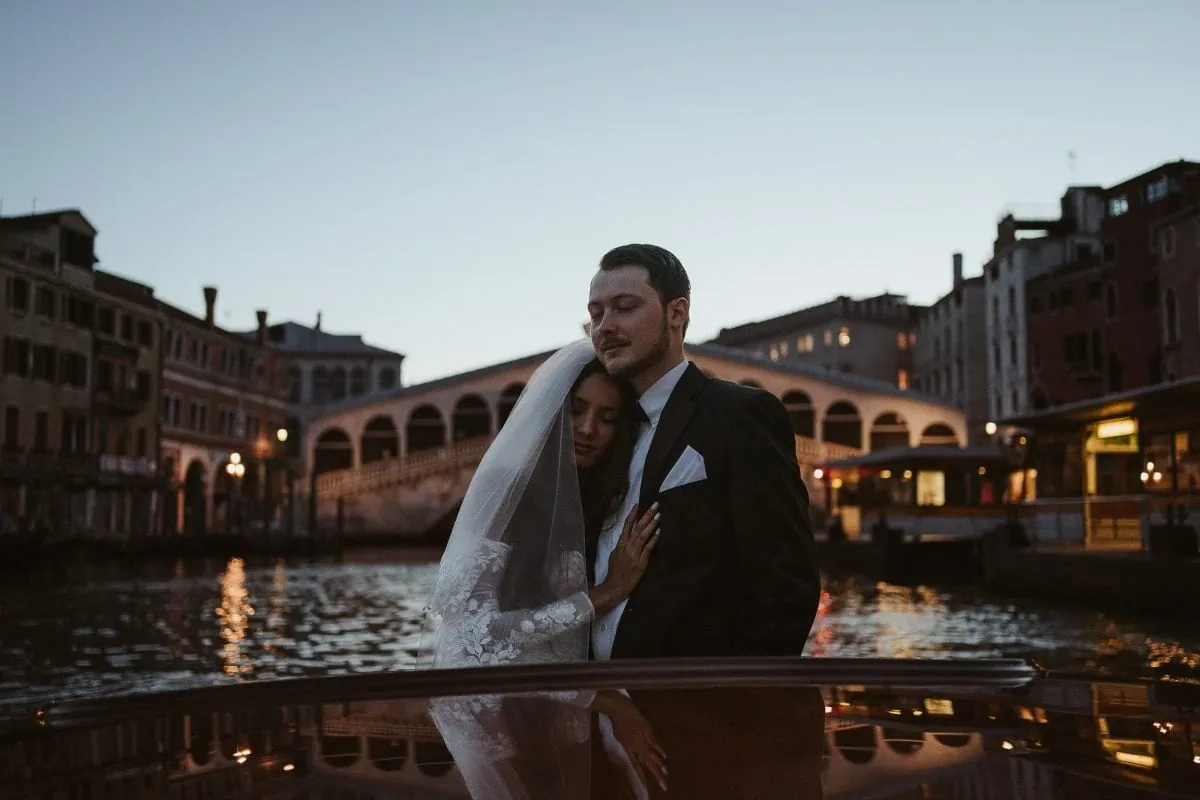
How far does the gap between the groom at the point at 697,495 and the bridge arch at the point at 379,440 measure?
49.2 meters

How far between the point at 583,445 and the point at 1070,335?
125 ft

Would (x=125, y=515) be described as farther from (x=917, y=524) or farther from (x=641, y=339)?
(x=641, y=339)

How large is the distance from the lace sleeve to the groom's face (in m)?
0.40

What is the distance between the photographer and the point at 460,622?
8.00ft

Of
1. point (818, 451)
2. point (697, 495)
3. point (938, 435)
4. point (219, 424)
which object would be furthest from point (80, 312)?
point (697, 495)

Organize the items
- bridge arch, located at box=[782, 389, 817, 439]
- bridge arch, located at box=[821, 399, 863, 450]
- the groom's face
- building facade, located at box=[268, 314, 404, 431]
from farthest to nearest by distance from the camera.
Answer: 1. building facade, located at box=[268, 314, 404, 431]
2. bridge arch, located at box=[782, 389, 817, 439]
3. bridge arch, located at box=[821, 399, 863, 450]
4. the groom's face

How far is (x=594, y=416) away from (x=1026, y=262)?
135 feet

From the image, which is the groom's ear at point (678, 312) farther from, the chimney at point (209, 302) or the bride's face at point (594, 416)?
the chimney at point (209, 302)

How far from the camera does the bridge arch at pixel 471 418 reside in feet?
166

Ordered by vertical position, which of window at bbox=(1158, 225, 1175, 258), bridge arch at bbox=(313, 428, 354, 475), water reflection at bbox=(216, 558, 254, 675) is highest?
window at bbox=(1158, 225, 1175, 258)

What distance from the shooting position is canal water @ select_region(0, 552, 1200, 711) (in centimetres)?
937

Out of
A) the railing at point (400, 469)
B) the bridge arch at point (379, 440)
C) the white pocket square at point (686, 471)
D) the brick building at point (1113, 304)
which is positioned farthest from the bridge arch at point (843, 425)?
the white pocket square at point (686, 471)

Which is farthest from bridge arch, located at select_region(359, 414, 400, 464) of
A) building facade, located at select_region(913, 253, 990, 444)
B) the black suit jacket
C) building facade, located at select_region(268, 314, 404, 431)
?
the black suit jacket

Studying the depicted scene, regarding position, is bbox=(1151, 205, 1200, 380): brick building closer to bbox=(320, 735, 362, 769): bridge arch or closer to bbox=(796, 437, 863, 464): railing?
bbox=(796, 437, 863, 464): railing
